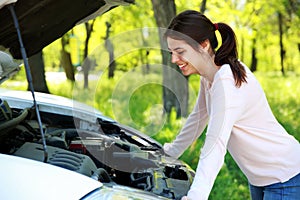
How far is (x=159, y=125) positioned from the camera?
315 cm

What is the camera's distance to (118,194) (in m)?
2.28

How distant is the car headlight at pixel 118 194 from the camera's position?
6.88ft

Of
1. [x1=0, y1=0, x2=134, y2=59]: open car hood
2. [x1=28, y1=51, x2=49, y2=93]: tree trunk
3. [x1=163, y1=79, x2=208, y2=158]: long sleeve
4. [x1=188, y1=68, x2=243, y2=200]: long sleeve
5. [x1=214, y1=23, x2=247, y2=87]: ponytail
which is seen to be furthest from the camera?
[x1=28, y1=51, x2=49, y2=93]: tree trunk

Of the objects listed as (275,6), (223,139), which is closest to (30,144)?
(223,139)

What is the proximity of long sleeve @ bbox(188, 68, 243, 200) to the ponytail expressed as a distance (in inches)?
2.2

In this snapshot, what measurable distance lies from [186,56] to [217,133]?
0.40 m

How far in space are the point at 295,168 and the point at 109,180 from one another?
3.18ft

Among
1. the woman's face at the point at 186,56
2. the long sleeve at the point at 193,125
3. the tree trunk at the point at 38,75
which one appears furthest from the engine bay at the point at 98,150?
the tree trunk at the point at 38,75

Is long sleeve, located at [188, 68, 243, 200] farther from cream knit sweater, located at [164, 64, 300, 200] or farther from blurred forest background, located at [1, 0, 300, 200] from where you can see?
blurred forest background, located at [1, 0, 300, 200]

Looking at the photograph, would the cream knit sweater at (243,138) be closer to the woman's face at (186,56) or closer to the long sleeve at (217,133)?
the long sleeve at (217,133)

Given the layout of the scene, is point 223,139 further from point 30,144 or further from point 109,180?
point 30,144

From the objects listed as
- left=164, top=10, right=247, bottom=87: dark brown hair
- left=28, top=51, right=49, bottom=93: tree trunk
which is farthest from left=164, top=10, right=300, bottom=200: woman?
left=28, top=51, right=49, bottom=93: tree trunk

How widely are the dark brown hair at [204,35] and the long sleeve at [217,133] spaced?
0.31 ft

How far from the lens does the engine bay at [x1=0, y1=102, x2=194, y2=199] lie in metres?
2.67
